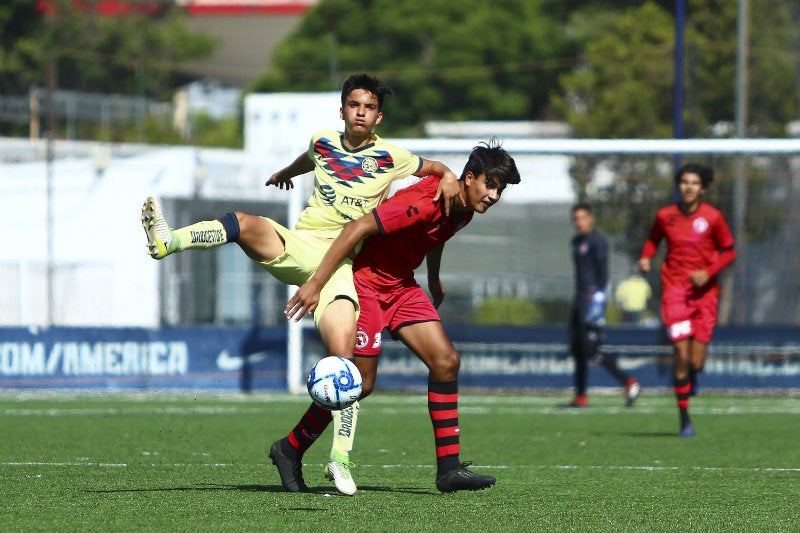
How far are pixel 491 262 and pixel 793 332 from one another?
3.81 m

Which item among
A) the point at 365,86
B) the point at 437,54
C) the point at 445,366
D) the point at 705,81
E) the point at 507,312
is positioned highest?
the point at 437,54

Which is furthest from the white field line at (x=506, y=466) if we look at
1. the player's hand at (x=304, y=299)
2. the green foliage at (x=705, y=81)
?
the green foliage at (x=705, y=81)

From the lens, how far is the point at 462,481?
282 inches

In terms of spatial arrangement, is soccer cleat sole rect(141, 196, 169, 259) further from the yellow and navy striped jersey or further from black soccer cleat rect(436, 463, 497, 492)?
black soccer cleat rect(436, 463, 497, 492)

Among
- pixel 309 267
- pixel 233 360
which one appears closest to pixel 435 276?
pixel 309 267

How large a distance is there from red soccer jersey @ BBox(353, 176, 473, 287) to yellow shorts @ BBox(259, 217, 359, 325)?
7.5 inches

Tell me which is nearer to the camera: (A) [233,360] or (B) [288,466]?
(B) [288,466]

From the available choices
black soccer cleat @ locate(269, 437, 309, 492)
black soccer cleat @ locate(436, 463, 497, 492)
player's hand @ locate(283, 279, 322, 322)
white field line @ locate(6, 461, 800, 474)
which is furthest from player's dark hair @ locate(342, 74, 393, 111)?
white field line @ locate(6, 461, 800, 474)

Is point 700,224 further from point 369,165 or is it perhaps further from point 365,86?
point 365,86

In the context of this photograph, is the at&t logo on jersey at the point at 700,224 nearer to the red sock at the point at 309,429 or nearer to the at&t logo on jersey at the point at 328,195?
the at&t logo on jersey at the point at 328,195

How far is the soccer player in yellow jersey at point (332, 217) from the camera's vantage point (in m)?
7.05

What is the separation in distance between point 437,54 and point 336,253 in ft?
170

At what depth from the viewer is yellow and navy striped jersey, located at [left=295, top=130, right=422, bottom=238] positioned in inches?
295

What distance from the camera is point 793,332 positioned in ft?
53.4
